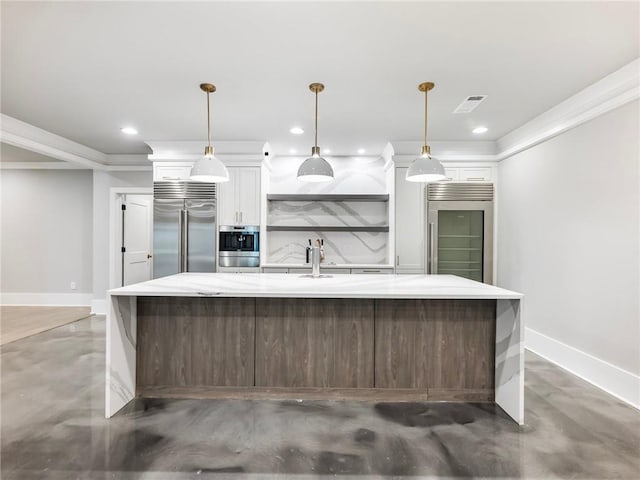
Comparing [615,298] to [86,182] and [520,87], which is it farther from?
[86,182]

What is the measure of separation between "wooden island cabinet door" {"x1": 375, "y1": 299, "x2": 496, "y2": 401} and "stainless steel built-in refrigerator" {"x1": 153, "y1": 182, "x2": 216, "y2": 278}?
2.95m

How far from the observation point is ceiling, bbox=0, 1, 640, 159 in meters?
2.05

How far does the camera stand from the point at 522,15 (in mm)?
2045

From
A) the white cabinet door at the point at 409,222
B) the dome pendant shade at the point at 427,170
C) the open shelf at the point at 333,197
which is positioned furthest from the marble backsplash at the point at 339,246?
the dome pendant shade at the point at 427,170

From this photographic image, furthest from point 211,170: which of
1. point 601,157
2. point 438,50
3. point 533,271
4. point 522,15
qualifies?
point 533,271

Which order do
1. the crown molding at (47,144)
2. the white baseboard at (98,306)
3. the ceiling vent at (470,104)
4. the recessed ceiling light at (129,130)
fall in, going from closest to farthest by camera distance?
the ceiling vent at (470,104), the crown molding at (47,144), the recessed ceiling light at (129,130), the white baseboard at (98,306)

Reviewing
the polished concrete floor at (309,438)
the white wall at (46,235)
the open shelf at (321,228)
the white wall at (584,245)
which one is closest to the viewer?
the polished concrete floor at (309,438)

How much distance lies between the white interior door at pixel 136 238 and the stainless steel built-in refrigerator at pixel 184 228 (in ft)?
4.42

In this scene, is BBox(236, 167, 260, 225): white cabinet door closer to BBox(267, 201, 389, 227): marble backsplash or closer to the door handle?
BBox(267, 201, 389, 227): marble backsplash

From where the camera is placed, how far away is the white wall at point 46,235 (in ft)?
19.9

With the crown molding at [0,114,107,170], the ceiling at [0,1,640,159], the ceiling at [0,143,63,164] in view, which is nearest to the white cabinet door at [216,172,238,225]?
the ceiling at [0,1,640,159]

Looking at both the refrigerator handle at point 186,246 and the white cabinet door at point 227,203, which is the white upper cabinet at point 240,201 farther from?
the refrigerator handle at point 186,246

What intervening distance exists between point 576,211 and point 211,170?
3401mm

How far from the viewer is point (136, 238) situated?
6.02 metres
